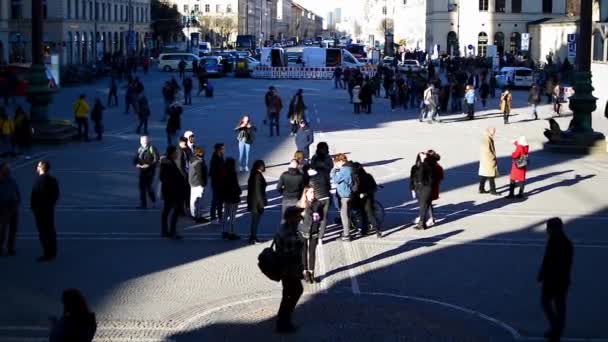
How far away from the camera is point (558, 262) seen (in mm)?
10820

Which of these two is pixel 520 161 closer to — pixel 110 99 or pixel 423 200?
pixel 423 200

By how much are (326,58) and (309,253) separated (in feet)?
205

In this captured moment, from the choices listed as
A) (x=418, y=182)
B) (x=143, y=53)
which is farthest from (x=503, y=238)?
(x=143, y=53)

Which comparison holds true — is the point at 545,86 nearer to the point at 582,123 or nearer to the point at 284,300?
the point at 582,123

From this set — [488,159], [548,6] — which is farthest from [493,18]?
[488,159]

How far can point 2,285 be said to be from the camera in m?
13.3

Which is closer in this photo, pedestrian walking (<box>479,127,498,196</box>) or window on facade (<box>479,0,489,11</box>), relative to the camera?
pedestrian walking (<box>479,127,498,196</box>)

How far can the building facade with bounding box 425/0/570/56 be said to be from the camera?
93.8 meters

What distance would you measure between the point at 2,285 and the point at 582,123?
20.0 m

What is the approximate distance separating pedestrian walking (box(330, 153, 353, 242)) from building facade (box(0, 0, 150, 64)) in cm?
5717

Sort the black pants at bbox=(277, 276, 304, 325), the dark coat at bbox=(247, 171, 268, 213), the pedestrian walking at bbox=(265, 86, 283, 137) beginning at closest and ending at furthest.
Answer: the black pants at bbox=(277, 276, 304, 325) → the dark coat at bbox=(247, 171, 268, 213) → the pedestrian walking at bbox=(265, 86, 283, 137)

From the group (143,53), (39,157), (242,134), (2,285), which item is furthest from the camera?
(143,53)

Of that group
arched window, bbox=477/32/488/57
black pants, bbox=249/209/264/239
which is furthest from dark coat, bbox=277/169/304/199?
arched window, bbox=477/32/488/57

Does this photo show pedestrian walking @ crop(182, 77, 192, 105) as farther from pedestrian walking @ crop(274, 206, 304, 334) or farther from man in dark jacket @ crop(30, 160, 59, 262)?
pedestrian walking @ crop(274, 206, 304, 334)
